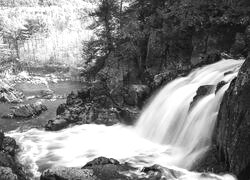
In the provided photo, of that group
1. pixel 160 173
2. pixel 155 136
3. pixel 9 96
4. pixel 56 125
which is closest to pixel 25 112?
pixel 56 125

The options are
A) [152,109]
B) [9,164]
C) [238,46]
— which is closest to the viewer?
[9,164]

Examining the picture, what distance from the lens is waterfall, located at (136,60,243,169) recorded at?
22.2m

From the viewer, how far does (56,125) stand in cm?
3250

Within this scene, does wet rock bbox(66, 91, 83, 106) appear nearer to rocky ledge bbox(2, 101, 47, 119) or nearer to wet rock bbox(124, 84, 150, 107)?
rocky ledge bbox(2, 101, 47, 119)

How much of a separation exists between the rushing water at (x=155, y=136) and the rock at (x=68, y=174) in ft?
12.6

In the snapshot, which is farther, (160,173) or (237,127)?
(160,173)

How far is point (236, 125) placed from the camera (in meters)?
18.3

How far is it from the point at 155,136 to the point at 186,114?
115 inches

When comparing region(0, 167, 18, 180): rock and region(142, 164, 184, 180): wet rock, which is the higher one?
region(0, 167, 18, 180): rock

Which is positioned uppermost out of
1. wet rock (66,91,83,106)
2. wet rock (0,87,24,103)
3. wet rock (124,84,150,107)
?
wet rock (124,84,150,107)

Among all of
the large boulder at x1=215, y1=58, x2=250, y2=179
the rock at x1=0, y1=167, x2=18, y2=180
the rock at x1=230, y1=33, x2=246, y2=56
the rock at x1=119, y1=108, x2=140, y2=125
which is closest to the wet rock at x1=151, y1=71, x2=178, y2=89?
the rock at x1=119, y1=108, x2=140, y2=125

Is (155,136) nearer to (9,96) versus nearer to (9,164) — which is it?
(9,164)

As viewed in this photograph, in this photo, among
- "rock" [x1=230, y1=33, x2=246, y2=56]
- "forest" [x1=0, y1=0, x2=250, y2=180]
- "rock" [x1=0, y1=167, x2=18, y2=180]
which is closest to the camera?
"rock" [x1=0, y1=167, x2=18, y2=180]

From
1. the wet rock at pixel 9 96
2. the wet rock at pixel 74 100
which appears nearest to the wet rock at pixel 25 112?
the wet rock at pixel 74 100
